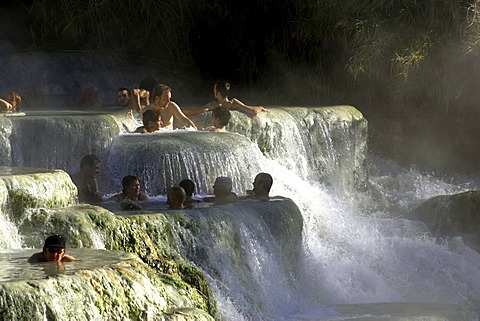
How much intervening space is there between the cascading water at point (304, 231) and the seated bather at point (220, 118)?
0.66 metres

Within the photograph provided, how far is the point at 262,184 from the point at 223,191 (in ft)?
1.95

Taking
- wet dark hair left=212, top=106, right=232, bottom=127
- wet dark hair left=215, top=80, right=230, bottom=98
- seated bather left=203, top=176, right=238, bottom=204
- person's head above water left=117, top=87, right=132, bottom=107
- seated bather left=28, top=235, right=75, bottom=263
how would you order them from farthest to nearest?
1. person's head above water left=117, top=87, right=132, bottom=107
2. wet dark hair left=215, top=80, right=230, bottom=98
3. wet dark hair left=212, top=106, right=232, bottom=127
4. seated bather left=203, top=176, right=238, bottom=204
5. seated bather left=28, top=235, right=75, bottom=263

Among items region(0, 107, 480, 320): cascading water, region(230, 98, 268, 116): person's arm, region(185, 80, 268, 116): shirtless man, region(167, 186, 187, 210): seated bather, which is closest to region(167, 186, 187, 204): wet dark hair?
region(167, 186, 187, 210): seated bather


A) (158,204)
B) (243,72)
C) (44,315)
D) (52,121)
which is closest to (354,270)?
(158,204)

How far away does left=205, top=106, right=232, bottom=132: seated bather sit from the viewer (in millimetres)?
18172

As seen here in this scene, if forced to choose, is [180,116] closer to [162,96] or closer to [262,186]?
[162,96]

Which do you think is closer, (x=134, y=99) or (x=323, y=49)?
Result: (x=134, y=99)

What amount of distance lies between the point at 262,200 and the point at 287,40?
9204 millimetres

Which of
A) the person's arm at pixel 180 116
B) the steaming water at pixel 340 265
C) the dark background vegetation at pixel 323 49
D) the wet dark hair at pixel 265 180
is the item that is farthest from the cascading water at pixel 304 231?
the dark background vegetation at pixel 323 49

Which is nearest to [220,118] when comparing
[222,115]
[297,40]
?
[222,115]

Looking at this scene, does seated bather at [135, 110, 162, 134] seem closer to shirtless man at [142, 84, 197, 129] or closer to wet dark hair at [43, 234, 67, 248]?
shirtless man at [142, 84, 197, 129]

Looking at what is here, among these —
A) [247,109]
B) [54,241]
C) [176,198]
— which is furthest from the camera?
[247,109]

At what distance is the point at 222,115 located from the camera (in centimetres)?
1817

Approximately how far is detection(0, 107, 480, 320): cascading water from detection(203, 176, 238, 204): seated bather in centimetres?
32
